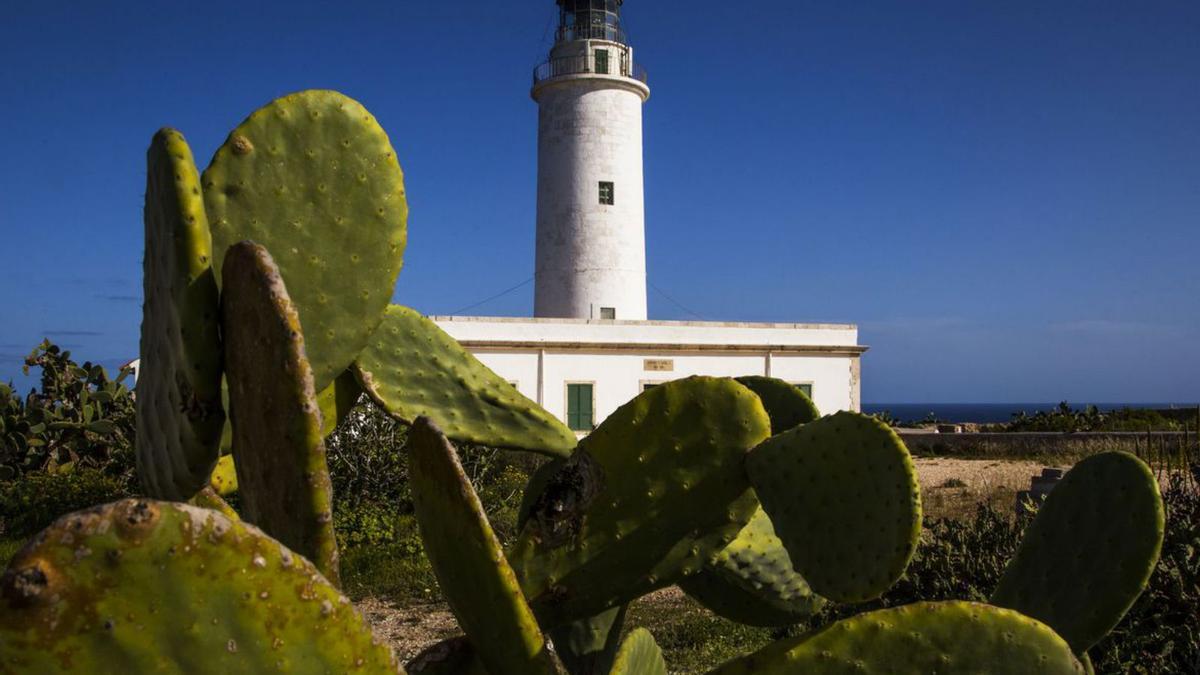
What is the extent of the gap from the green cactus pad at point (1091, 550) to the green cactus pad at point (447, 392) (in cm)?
105

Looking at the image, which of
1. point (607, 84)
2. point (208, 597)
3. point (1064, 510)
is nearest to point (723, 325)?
point (607, 84)

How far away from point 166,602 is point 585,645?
A: 1540mm

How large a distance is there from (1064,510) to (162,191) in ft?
6.33

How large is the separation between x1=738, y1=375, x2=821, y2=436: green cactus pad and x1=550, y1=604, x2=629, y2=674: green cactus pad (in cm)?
58

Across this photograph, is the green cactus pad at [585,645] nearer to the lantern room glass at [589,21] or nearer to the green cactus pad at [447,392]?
the green cactus pad at [447,392]

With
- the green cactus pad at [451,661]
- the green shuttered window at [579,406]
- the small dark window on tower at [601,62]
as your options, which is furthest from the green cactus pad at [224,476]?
the small dark window on tower at [601,62]

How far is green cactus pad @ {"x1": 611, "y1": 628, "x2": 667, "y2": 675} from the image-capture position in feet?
5.62

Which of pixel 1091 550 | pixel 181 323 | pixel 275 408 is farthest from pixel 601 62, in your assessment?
pixel 275 408

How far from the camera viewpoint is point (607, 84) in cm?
2272

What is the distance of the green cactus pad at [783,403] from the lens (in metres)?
2.45

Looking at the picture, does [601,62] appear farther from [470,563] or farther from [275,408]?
[275,408]

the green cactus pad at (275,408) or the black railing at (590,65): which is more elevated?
the black railing at (590,65)

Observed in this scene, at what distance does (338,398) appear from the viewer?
7.00 feet

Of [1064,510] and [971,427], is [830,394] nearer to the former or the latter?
[971,427]
